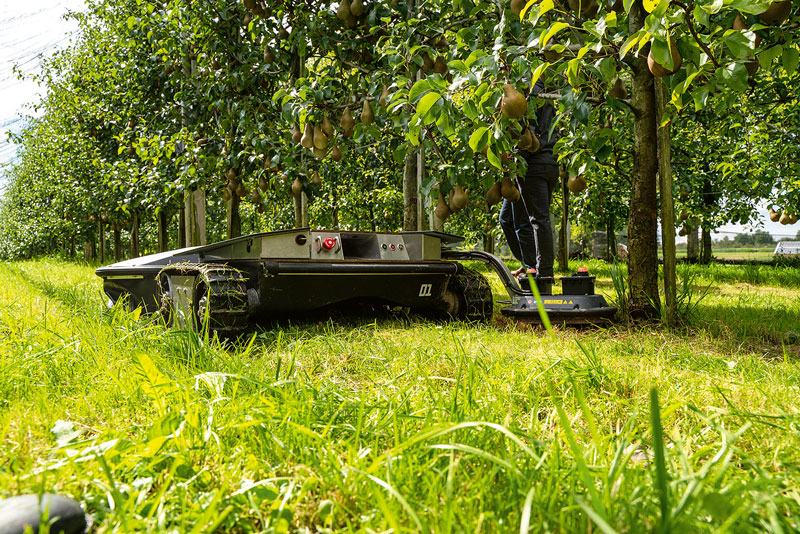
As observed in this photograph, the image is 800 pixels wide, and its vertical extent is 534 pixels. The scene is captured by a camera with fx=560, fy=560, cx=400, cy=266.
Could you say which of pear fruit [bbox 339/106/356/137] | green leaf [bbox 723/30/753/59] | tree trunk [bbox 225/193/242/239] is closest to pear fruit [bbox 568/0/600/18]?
green leaf [bbox 723/30/753/59]

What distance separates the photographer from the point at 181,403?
1500 millimetres

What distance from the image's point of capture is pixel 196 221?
9195 millimetres

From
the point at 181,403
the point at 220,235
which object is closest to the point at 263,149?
the point at 181,403

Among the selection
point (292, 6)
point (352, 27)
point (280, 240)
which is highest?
point (292, 6)

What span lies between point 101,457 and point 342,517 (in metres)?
0.47

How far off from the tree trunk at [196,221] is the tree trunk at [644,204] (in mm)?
7153

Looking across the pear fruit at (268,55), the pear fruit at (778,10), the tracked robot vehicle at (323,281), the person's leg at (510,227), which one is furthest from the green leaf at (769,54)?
the pear fruit at (268,55)

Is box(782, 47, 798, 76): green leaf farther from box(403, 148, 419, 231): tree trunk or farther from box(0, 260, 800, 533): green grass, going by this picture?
box(403, 148, 419, 231): tree trunk

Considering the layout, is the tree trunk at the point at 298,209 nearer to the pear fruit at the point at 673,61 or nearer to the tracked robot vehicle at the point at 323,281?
the tracked robot vehicle at the point at 323,281

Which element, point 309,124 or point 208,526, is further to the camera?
point 309,124

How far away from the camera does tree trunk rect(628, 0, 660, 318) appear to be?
3406mm

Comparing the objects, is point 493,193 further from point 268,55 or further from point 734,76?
point 268,55

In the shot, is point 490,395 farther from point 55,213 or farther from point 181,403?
point 55,213

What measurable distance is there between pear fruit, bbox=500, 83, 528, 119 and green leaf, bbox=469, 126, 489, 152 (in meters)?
0.13
